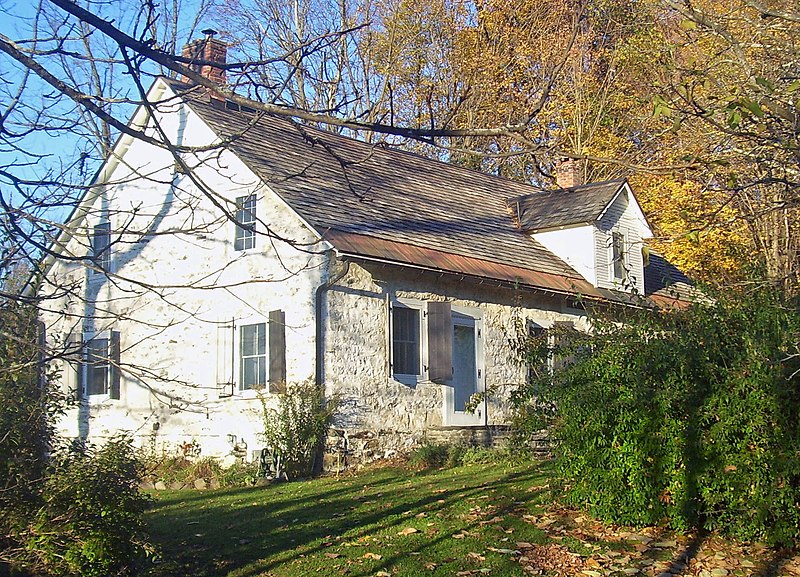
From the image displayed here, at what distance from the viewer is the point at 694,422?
28.8 feet

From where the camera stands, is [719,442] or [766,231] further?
[766,231]

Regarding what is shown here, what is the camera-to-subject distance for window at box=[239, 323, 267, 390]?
15.2 meters

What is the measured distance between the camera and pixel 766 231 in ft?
60.4

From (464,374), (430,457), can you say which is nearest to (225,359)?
(430,457)

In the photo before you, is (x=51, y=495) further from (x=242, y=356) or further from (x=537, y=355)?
(x=242, y=356)

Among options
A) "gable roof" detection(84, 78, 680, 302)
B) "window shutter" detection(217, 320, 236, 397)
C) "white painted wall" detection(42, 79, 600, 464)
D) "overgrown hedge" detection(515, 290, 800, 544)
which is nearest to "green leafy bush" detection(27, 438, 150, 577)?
"overgrown hedge" detection(515, 290, 800, 544)

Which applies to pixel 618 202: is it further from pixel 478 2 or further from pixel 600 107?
pixel 478 2

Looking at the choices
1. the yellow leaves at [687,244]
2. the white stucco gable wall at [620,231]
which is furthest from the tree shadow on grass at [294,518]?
the yellow leaves at [687,244]

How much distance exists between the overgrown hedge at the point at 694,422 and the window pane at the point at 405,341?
5936 mm

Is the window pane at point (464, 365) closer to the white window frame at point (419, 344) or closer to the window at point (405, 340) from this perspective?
the white window frame at point (419, 344)

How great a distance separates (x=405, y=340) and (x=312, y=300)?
6.70ft

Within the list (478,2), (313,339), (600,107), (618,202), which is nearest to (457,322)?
(313,339)

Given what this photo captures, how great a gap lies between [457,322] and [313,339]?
3.21 m

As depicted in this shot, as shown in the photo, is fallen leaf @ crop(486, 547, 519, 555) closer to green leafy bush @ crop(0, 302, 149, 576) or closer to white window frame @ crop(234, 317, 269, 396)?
green leafy bush @ crop(0, 302, 149, 576)
